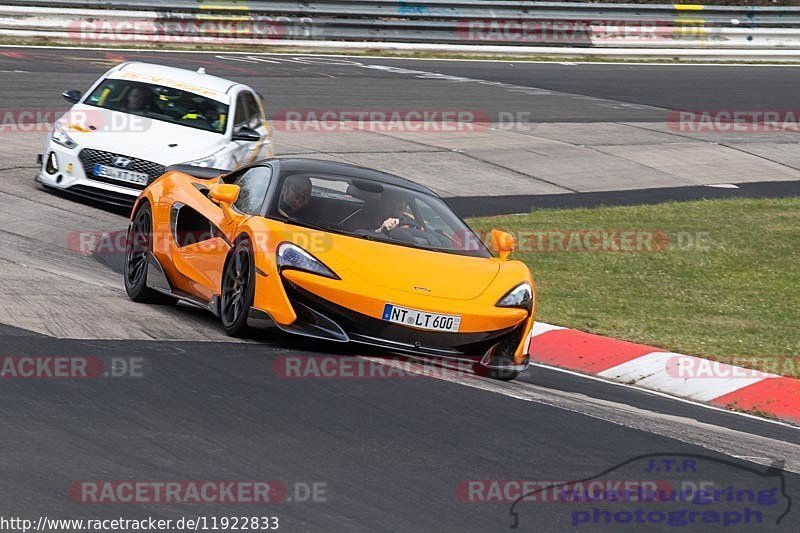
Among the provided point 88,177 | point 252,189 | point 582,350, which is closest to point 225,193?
point 252,189

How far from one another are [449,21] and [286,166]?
24.7 metres

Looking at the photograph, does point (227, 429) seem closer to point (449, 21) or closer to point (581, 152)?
point (581, 152)

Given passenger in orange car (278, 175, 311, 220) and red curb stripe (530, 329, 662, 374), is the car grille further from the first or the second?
red curb stripe (530, 329, 662, 374)

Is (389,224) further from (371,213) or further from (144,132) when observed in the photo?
(144,132)

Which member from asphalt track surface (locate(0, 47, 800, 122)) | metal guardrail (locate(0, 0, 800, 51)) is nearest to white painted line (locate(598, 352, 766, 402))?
asphalt track surface (locate(0, 47, 800, 122))

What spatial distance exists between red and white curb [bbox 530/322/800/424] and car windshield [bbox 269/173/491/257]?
123 cm

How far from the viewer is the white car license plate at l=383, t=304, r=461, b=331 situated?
8.57 meters

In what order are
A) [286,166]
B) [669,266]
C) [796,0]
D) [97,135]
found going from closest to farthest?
[286,166], [669,266], [97,135], [796,0]

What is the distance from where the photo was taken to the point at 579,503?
19.7 feet

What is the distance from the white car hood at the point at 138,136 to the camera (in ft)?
49.6

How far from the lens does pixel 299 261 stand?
28.5ft

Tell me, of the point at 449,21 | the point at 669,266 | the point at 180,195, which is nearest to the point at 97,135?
the point at 180,195

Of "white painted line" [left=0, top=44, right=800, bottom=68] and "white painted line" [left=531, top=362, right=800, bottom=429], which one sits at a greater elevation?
"white painted line" [left=0, top=44, right=800, bottom=68]

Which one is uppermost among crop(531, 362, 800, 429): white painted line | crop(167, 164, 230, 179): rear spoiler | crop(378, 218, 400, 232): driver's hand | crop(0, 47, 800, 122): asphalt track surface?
crop(167, 164, 230, 179): rear spoiler
